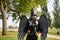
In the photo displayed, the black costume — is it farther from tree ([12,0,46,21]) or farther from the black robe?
tree ([12,0,46,21])

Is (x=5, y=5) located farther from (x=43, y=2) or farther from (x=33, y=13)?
(x=33, y=13)

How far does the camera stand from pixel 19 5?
68.1 feet

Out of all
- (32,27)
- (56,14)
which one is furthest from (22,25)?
(56,14)

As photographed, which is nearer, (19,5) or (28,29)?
(28,29)

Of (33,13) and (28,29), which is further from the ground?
(33,13)

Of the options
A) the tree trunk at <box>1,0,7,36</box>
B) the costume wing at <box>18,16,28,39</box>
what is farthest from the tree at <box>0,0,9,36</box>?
the costume wing at <box>18,16,28,39</box>

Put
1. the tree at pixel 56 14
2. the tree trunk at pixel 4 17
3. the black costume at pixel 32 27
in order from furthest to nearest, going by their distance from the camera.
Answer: the tree at pixel 56 14 < the tree trunk at pixel 4 17 < the black costume at pixel 32 27

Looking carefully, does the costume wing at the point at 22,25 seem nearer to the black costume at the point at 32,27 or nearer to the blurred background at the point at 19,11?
the black costume at the point at 32,27

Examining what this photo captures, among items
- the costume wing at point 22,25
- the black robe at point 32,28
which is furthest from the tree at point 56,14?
the black robe at point 32,28

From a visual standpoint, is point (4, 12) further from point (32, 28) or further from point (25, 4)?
point (32, 28)

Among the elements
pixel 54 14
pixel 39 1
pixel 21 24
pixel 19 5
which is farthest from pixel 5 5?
pixel 21 24

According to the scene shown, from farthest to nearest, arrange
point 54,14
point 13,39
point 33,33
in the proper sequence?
point 54,14
point 13,39
point 33,33

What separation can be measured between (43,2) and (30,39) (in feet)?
47.9

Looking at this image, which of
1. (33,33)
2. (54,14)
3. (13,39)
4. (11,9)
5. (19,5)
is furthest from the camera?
(54,14)
